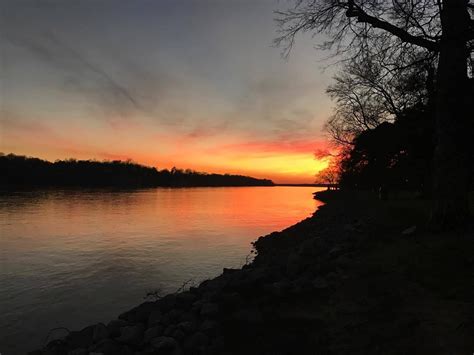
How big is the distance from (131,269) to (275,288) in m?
11.6

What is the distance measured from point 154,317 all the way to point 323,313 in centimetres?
341

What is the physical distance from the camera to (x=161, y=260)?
1978 cm

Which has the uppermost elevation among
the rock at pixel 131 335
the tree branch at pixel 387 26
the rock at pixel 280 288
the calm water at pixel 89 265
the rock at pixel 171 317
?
the tree branch at pixel 387 26

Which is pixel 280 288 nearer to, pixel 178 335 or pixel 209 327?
pixel 209 327

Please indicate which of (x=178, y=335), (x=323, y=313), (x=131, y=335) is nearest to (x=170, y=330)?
(x=178, y=335)

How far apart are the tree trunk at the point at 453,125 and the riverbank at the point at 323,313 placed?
4.54 ft

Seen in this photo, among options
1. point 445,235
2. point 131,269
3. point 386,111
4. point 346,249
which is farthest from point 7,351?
point 386,111

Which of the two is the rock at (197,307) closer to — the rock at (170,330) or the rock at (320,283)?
the rock at (170,330)

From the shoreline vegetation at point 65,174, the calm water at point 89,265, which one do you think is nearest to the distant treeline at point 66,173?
the shoreline vegetation at point 65,174

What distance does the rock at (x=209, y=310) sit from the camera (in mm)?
7043

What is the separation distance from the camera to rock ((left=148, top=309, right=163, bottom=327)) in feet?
23.4

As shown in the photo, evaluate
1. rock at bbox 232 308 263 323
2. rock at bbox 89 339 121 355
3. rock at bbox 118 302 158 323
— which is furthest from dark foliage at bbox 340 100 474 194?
rock at bbox 89 339 121 355

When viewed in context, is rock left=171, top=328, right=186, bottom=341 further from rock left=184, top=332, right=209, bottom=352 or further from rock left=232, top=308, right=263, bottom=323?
rock left=232, top=308, right=263, bottom=323

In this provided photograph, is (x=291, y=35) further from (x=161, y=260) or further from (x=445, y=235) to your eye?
(x=161, y=260)
